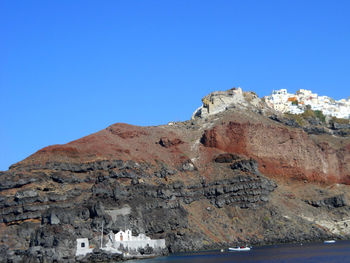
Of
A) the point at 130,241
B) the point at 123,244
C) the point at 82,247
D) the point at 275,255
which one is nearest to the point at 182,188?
the point at 130,241

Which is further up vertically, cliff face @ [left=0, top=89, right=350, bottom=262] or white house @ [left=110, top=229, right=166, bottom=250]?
cliff face @ [left=0, top=89, right=350, bottom=262]

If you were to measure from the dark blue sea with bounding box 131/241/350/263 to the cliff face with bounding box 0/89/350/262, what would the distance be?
10.2 metres

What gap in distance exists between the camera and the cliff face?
428ft

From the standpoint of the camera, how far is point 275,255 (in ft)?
393

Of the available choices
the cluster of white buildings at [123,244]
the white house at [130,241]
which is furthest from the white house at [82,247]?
the white house at [130,241]

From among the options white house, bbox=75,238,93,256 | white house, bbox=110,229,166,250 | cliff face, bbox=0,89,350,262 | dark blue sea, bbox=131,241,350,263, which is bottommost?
dark blue sea, bbox=131,241,350,263

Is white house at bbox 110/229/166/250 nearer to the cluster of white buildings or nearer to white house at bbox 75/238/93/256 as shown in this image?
the cluster of white buildings

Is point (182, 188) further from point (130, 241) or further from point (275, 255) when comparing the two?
point (275, 255)

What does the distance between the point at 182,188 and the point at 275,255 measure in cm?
4545

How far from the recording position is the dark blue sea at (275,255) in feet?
361

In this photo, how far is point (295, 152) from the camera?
18812 cm

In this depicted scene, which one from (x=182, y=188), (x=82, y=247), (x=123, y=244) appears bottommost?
(x=82, y=247)

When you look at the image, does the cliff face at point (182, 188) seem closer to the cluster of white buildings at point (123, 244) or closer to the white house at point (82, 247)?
the white house at point (82, 247)

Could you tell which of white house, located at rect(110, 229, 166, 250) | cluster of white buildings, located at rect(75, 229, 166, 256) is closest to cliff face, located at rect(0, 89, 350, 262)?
cluster of white buildings, located at rect(75, 229, 166, 256)
